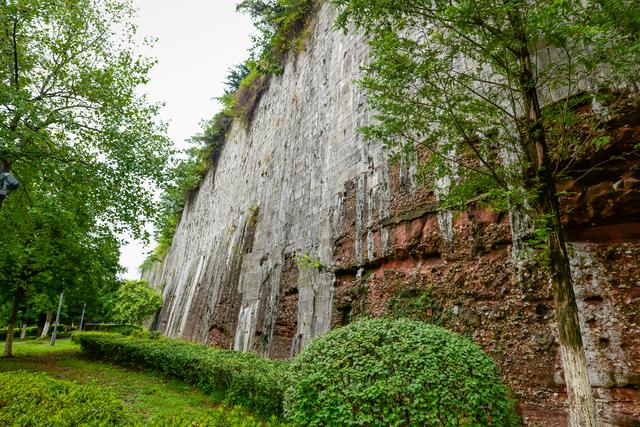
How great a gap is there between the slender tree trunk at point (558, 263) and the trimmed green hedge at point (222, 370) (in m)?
2.90

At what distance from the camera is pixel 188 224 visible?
24281mm

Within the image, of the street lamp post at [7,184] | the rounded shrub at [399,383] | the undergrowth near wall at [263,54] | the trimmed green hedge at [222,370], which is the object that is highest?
the undergrowth near wall at [263,54]

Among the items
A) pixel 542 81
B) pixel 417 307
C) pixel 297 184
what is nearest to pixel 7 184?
pixel 297 184

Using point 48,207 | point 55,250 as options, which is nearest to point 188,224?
point 55,250

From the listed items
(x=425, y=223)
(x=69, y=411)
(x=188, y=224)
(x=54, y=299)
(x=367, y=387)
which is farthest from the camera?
(x=188, y=224)

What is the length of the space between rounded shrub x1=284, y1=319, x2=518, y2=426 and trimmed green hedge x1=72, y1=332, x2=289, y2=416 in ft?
3.55

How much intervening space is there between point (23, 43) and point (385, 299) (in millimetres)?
11088

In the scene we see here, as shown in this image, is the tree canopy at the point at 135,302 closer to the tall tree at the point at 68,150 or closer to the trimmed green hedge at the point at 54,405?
the tall tree at the point at 68,150

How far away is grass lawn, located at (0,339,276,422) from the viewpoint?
6379 mm

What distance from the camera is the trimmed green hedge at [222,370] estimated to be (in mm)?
5156

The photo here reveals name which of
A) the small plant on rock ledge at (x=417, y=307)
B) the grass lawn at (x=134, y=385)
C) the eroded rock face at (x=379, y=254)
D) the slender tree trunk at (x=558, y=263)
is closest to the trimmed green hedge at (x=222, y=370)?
the grass lawn at (x=134, y=385)

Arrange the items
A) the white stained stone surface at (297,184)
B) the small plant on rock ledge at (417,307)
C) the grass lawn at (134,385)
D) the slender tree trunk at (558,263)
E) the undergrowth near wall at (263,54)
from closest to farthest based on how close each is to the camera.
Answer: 1. the slender tree trunk at (558,263)
2. the small plant on rock ledge at (417,307)
3. the grass lawn at (134,385)
4. the white stained stone surface at (297,184)
5. the undergrowth near wall at (263,54)

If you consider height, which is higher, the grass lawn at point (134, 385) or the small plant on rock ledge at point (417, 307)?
the small plant on rock ledge at point (417, 307)

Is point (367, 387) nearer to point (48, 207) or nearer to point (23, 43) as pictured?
point (48, 207)
